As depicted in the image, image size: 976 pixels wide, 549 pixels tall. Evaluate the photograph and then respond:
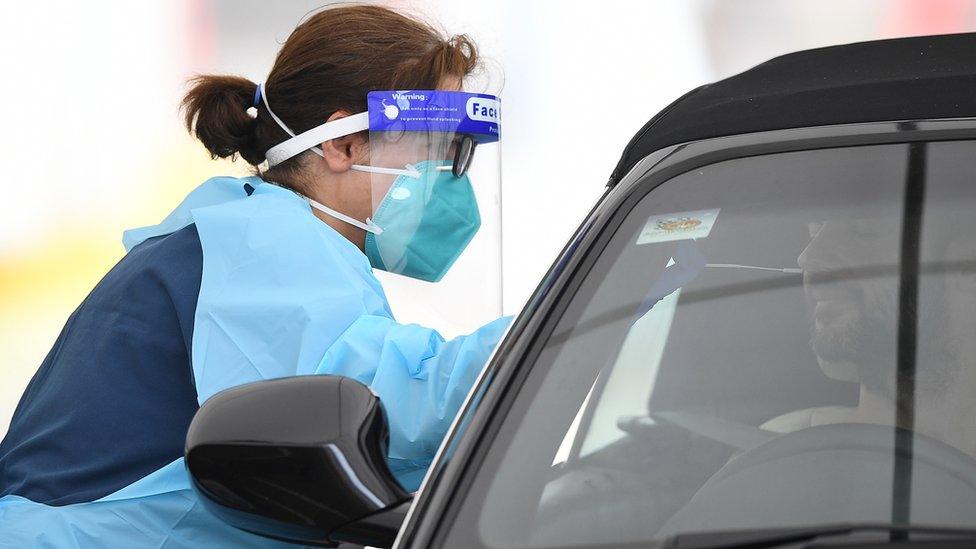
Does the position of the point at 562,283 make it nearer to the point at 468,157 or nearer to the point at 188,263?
the point at 188,263

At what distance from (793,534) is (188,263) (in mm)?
1170

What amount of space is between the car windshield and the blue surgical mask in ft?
3.45

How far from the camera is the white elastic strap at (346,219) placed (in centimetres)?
208

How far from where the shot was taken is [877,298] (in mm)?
1035

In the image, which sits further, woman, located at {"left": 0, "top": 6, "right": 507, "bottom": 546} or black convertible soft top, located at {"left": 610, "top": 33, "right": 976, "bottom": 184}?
woman, located at {"left": 0, "top": 6, "right": 507, "bottom": 546}

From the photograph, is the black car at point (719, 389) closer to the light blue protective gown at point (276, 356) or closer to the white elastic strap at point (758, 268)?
A: the white elastic strap at point (758, 268)

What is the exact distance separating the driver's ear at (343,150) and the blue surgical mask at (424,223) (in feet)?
0.32

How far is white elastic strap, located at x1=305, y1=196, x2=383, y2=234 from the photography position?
6.82 feet

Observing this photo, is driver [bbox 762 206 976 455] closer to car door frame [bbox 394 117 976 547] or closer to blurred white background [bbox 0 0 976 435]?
car door frame [bbox 394 117 976 547]

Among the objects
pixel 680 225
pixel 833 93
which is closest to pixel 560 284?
pixel 680 225

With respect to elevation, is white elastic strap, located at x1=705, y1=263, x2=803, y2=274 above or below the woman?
above

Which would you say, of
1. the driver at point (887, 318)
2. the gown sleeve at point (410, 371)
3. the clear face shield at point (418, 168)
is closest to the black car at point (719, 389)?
the driver at point (887, 318)

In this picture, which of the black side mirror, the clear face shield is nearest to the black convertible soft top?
the black side mirror

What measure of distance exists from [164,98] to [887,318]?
3063 millimetres
